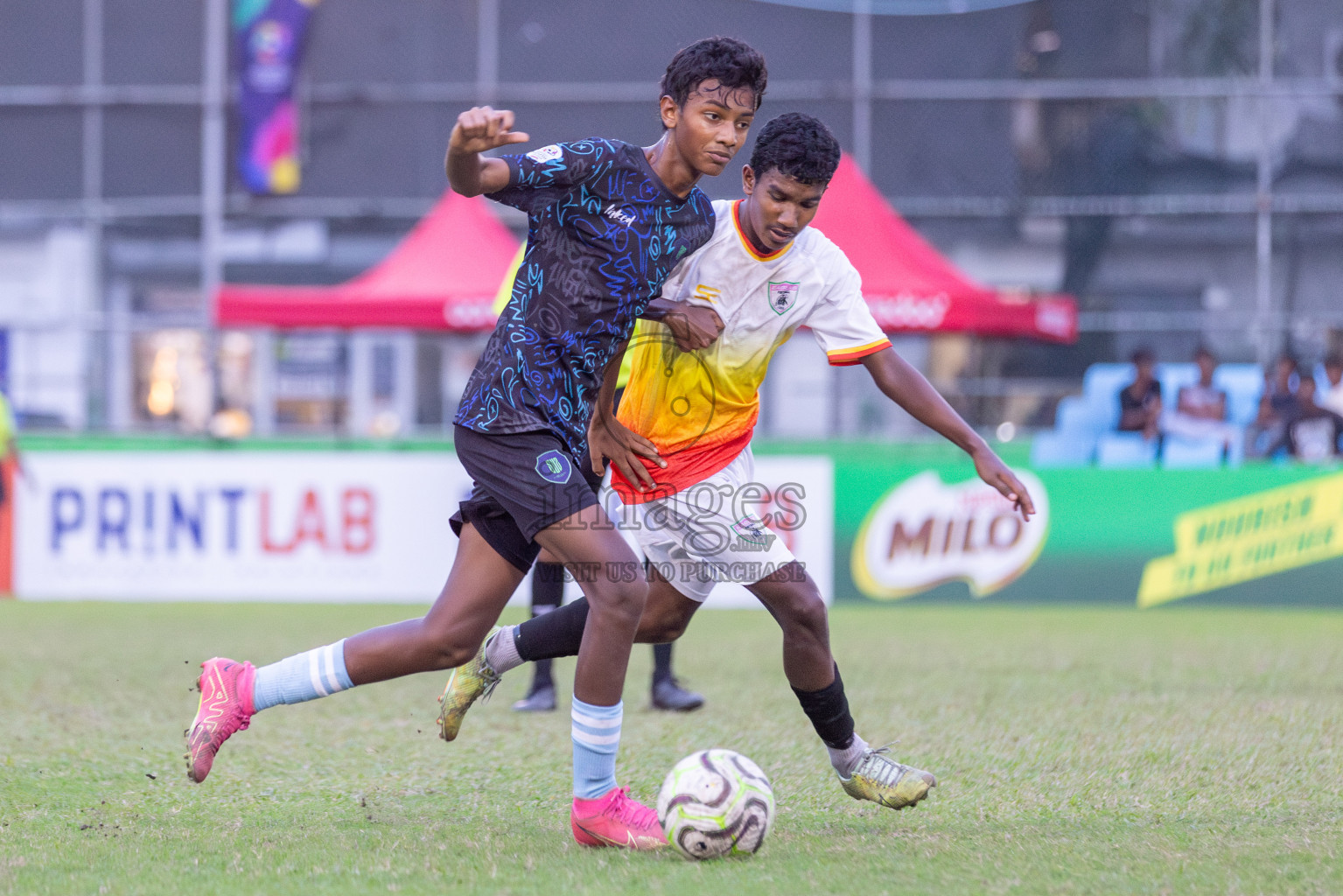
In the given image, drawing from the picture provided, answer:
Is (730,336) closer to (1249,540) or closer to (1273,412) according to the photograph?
(1249,540)

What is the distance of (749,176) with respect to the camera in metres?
4.09

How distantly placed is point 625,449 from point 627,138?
1408 centimetres

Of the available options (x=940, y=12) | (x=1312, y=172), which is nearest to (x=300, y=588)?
(x=940, y=12)

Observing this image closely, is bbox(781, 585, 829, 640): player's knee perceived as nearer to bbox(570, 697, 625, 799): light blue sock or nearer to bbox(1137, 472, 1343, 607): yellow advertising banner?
bbox(570, 697, 625, 799): light blue sock

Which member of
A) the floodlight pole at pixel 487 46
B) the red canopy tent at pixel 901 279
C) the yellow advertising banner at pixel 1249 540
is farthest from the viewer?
the floodlight pole at pixel 487 46

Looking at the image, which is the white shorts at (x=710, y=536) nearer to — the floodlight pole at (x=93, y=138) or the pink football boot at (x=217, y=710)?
the pink football boot at (x=217, y=710)

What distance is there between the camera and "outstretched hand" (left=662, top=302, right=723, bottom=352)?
13.3ft

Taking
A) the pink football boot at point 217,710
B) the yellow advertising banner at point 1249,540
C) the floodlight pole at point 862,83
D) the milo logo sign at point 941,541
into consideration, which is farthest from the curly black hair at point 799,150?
the floodlight pole at point 862,83

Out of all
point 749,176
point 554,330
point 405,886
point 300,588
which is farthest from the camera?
point 300,588

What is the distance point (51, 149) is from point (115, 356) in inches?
129

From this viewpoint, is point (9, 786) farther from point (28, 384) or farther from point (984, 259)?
point (984, 259)

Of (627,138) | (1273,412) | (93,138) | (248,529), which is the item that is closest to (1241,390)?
(1273,412)

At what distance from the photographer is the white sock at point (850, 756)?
167 inches

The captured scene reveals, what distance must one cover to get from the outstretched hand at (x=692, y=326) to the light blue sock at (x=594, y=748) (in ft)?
3.25
